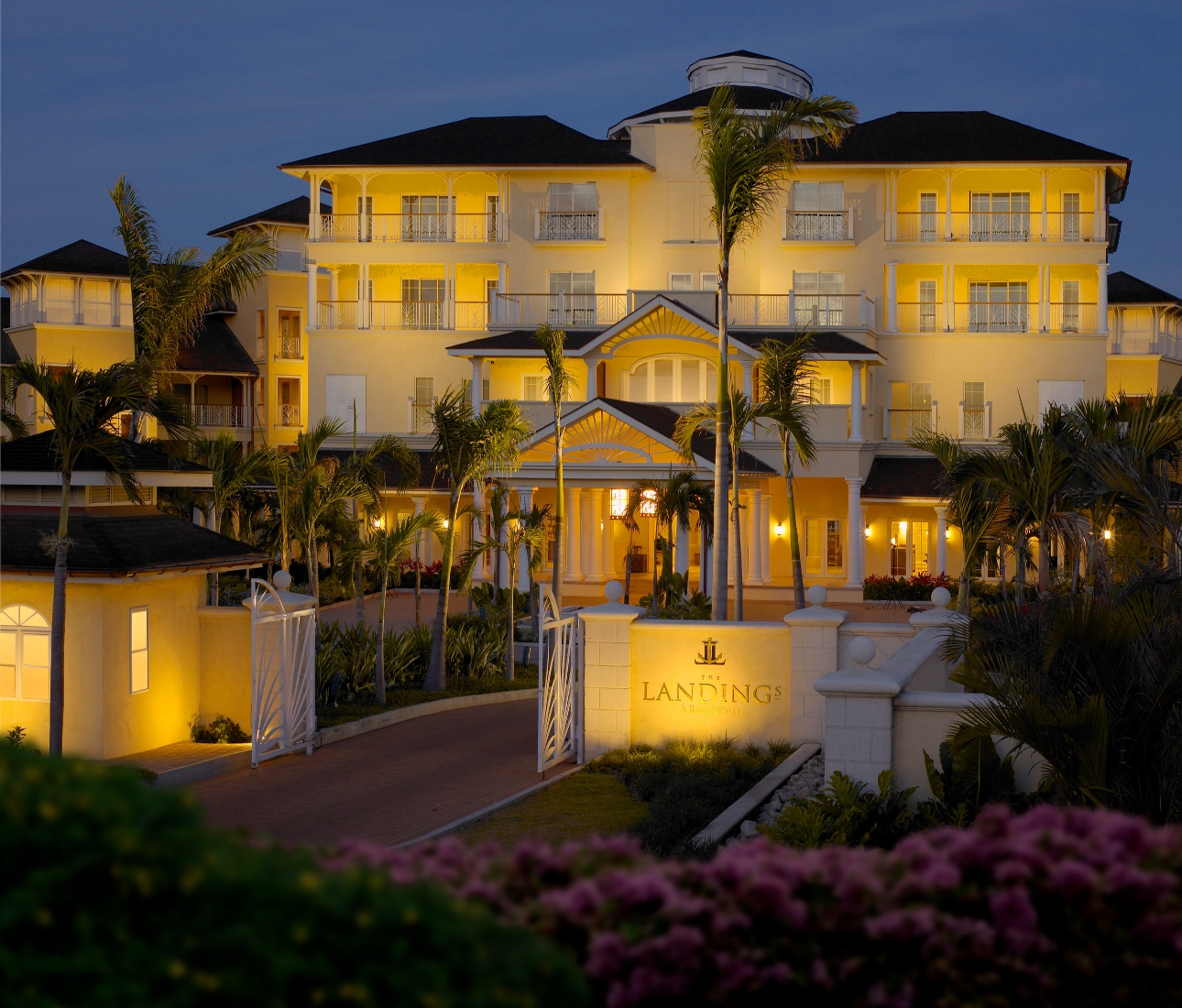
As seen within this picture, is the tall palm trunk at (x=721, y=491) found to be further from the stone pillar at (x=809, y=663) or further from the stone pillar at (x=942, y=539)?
the stone pillar at (x=942, y=539)

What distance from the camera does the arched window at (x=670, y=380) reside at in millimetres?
37156

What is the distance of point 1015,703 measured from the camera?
27.2 ft

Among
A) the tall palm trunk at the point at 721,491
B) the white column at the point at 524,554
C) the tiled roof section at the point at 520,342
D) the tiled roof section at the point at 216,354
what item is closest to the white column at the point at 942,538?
the tiled roof section at the point at 520,342

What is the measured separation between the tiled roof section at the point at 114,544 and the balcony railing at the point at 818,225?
27.6 meters

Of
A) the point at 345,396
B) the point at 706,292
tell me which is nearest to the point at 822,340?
the point at 706,292

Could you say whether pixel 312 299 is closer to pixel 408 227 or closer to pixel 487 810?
pixel 408 227

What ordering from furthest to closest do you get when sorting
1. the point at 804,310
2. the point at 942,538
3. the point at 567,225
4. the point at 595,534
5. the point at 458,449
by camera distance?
the point at 567,225 → the point at 804,310 → the point at 595,534 → the point at 942,538 → the point at 458,449

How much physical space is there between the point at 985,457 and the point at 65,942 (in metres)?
16.3

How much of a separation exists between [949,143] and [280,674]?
103ft

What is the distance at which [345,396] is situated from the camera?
4147 centimetres

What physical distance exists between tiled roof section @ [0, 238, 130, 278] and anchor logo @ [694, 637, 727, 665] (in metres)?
30.9

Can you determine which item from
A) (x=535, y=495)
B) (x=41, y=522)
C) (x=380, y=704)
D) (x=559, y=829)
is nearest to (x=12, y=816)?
(x=559, y=829)

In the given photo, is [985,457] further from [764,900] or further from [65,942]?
[65,942]

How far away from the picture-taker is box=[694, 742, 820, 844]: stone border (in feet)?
32.9
